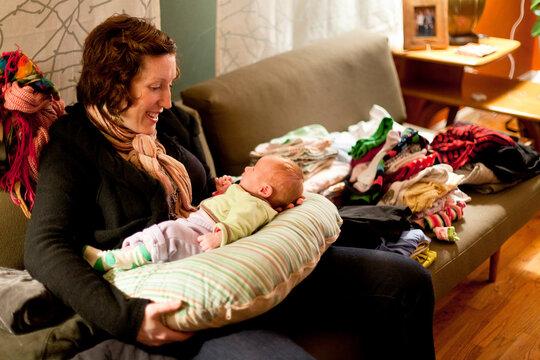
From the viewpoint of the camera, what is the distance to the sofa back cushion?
2127 millimetres

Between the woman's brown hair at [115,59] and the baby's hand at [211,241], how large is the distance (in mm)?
400

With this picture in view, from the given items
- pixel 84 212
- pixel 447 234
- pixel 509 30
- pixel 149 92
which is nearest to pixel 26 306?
pixel 84 212

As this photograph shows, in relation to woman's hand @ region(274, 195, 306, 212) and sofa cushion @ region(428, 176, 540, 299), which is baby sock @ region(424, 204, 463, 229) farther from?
woman's hand @ region(274, 195, 306, 212)

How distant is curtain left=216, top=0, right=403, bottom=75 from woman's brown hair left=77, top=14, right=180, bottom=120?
3.08 feet

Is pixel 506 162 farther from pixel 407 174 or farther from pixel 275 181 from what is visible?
pixel 275 181

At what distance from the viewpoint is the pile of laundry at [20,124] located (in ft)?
4.80

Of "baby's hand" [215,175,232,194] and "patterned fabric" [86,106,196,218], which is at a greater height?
"patterned fabric" [86,106,196,218]

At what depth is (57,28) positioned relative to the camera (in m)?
1.81

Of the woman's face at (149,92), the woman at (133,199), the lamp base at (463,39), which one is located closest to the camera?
the woman at (133,199)

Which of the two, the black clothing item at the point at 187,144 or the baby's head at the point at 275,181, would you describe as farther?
the black clothing item at the point at 187,144

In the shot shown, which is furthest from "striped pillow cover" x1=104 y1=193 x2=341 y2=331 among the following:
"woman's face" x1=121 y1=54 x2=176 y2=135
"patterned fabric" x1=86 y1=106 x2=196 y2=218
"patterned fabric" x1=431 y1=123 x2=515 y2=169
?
"patterned fabric" x1=431 y1=123 x2=515 y2=169

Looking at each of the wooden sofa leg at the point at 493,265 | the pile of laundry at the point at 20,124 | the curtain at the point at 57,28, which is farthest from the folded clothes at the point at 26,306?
the wooden sofa leg at the point at 493,265

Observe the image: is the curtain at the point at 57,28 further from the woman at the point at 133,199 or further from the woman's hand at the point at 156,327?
the woman's hand at the point at 156,327

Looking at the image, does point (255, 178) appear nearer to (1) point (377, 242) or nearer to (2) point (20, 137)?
(1) point (377, 242)
